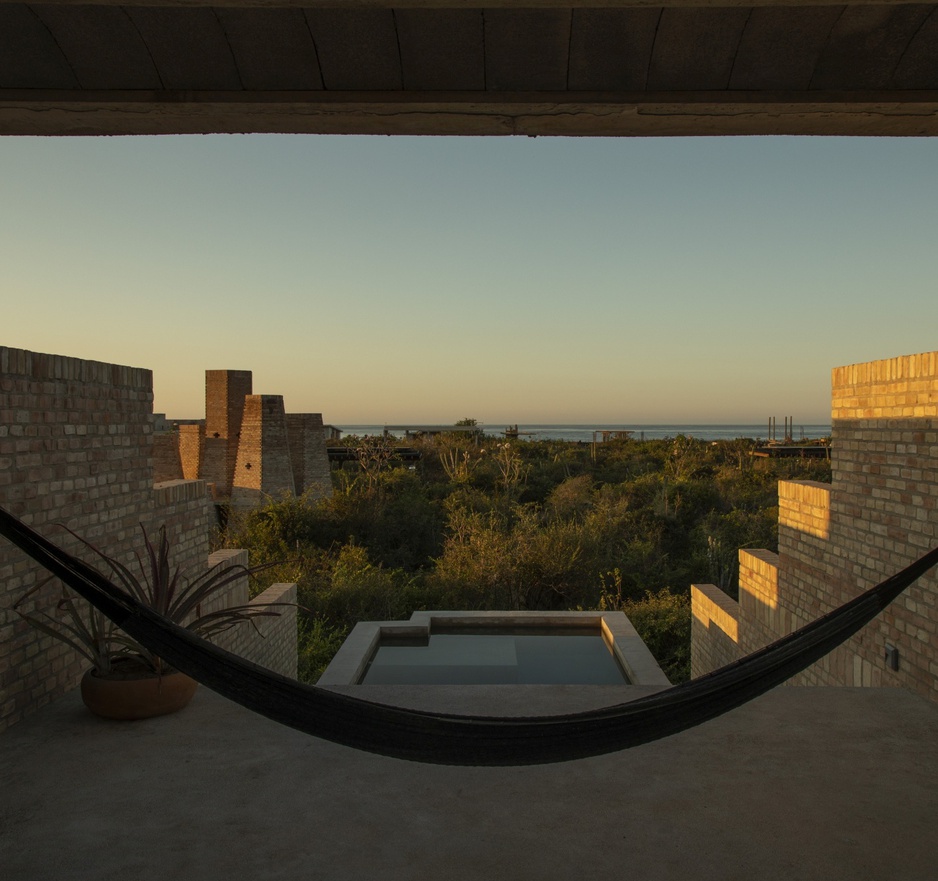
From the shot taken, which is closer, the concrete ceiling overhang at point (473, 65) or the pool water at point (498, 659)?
the concrete ceiling overhang at point (473, 65)

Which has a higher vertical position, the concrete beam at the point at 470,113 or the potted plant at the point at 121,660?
the concrete beam at the point at 470,113

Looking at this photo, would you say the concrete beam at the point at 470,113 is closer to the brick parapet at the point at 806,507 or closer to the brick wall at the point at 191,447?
the brick parapet at the point at 806,507

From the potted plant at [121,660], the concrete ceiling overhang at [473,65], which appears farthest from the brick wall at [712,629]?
the concrete ceiling overhang at [473,65]

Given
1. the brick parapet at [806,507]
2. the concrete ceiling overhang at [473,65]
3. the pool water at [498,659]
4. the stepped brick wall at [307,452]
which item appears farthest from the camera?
the stepped brick wall at [307,452]

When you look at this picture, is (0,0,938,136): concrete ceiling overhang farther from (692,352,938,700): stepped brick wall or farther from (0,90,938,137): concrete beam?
(692,352,938,700): stepped brick wall

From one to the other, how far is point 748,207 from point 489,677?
Answer: 7883 mm

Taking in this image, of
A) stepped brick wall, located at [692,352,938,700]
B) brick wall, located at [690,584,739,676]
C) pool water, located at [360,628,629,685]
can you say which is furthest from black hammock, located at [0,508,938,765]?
brick wall, located at [690,584,739,676]

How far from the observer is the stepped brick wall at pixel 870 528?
129 inches

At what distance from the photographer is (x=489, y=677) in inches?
206

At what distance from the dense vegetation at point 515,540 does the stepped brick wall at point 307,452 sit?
2.38 ft

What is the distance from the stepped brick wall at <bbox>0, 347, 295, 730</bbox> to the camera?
2.78 m

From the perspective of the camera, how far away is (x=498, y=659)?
5633mm

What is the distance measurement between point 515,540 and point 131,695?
21.7 feet

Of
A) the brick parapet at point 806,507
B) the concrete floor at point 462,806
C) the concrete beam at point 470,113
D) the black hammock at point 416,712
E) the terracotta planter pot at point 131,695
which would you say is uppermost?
the concrete beam at point 470,113
